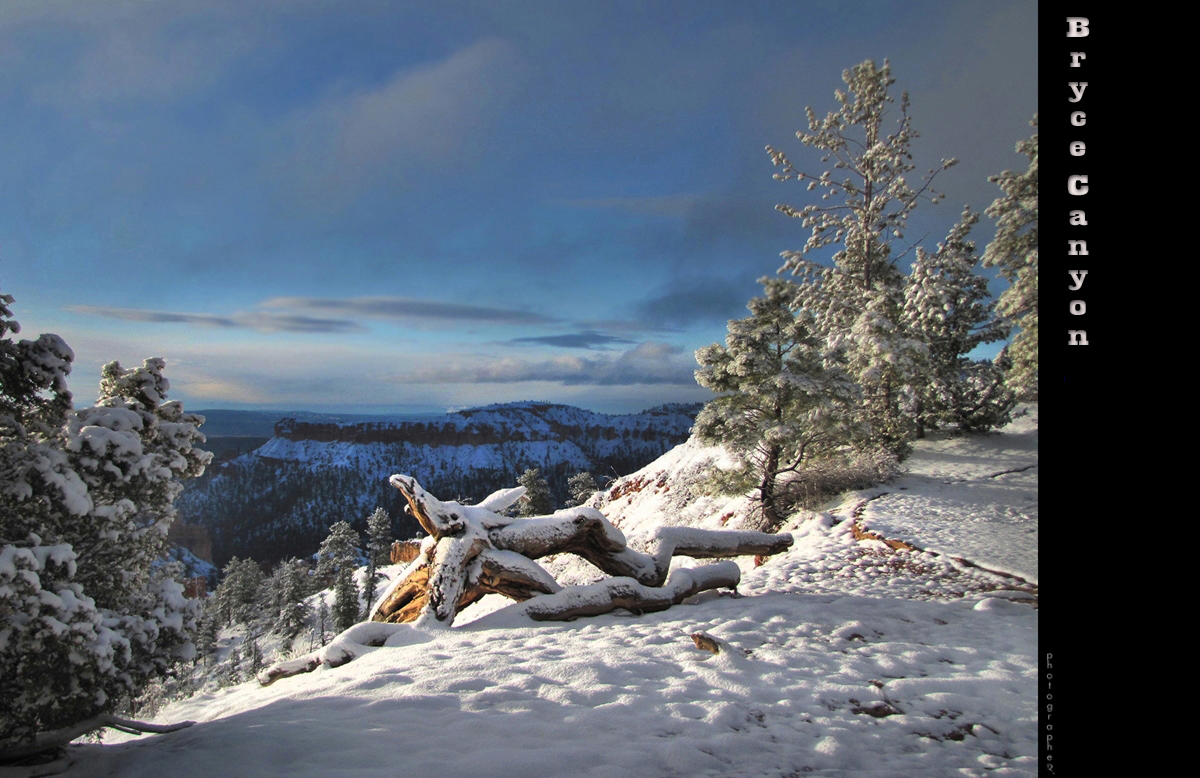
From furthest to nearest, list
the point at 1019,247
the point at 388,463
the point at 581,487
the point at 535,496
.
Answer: the point at 388,463
the point at 581,487
the point at 535,496
the point at 1019,247

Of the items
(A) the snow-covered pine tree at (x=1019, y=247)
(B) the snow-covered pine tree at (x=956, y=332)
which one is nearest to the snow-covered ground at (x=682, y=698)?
(A) the snow-covered pine tree at (x=1019, y=247)

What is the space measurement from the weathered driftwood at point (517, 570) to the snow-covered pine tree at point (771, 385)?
177 inches

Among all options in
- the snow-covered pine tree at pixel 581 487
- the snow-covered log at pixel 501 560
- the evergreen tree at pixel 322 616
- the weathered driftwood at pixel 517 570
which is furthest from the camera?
the evergreen tree at pixel 322 616

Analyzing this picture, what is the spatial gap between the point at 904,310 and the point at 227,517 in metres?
90.8

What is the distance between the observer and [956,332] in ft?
56.3

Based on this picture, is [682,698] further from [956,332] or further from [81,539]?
[956,332]

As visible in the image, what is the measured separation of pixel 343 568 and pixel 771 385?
25.1 metres

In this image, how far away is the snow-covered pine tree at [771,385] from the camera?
11.8m

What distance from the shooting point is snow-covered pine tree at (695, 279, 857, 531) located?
11773 millimetres

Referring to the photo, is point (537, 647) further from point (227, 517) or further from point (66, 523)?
point (227, 517)

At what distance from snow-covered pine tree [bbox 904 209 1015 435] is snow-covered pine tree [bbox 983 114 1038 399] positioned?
182cm
